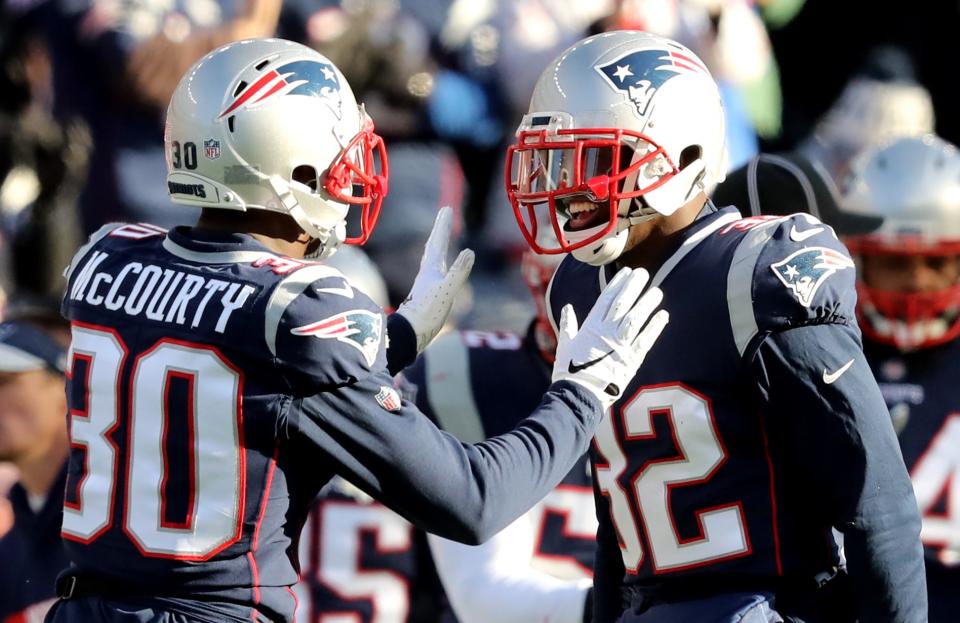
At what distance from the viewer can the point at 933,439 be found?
4.27m

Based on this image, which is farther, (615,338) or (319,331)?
(615,338)

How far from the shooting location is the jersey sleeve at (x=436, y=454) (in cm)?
266

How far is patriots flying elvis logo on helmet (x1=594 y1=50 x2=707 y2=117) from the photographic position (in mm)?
2855

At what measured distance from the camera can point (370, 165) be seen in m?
3.02

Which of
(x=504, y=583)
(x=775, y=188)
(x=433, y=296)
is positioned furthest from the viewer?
(x=504, y=583)

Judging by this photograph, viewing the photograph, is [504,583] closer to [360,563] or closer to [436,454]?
[360,563]

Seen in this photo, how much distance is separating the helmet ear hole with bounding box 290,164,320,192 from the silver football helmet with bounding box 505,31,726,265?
1.14 ft

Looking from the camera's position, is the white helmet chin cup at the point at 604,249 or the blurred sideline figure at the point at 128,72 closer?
the white helmet chin cup at the point at 604,249

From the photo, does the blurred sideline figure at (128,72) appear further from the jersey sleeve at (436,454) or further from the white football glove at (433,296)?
the jersey sleeve at (436,454)

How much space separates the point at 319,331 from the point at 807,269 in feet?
2.55

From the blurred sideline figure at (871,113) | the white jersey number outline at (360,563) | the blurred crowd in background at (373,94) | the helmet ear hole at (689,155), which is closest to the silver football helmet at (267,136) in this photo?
the helmet ear hole at (689,155)

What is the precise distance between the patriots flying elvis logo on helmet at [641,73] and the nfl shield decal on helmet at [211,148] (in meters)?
0.66

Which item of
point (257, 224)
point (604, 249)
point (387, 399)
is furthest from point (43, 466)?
point (604, 249)

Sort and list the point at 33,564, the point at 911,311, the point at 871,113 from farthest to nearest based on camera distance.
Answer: the point at 871,113, the point at 911,311, the point at 33,564
